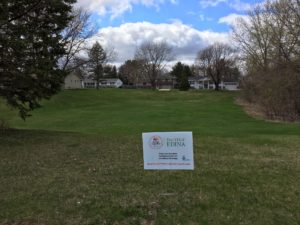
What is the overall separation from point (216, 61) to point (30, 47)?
274 ft

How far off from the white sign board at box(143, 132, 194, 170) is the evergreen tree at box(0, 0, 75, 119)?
735 cm

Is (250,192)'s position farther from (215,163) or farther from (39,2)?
(39,2)

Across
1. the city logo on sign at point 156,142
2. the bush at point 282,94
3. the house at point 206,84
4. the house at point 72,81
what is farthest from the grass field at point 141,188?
the house at point 206,84

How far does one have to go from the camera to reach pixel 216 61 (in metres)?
94.9

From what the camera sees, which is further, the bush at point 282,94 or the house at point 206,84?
the house at point 206,84

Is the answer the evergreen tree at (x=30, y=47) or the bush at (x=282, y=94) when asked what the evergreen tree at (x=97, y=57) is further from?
the evergreen tree at (x=30, y=47)

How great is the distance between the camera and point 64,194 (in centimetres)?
645

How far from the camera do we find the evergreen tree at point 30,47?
12859 mm

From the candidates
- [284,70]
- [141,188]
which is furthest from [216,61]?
[141,188]

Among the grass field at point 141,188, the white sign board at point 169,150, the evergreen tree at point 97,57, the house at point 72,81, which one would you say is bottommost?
the grass field at point 141,188

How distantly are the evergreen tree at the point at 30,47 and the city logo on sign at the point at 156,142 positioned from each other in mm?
7332

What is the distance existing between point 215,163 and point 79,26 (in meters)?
52.6

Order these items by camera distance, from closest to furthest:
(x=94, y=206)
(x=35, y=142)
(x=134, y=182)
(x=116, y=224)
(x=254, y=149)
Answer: (x=116, y=224) < (x=94, y=206) < (x=134, y=182) < (x=254, y=149) < (x=35, y=142)

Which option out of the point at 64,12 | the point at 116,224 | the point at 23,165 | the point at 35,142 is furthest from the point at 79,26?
the point at 116,224
